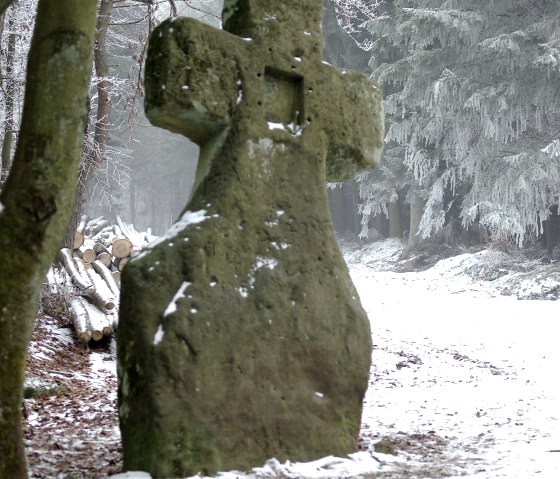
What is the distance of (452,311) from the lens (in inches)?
567

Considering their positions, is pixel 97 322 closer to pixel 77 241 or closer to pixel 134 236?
pixel 77 241

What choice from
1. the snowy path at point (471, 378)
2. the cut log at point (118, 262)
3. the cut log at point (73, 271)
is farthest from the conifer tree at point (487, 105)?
the cut log at point (73, 271)

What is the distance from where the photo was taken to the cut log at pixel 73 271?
11000 mm

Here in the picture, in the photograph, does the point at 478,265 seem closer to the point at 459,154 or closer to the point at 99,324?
the point at 459,154

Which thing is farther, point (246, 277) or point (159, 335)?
point (246, 277)

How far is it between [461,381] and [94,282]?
6.14 meters

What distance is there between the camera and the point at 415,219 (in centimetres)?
2575

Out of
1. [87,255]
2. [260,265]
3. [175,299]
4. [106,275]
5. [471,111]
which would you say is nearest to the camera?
[175,299]

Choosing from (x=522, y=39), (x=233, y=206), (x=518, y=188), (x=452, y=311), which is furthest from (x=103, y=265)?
(x=522, y=39)

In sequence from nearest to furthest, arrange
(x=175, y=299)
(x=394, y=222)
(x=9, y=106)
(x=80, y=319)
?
(x=175, y=299)
(x=80, y=319)
(x=9, y=106)
(x=394, y=222)

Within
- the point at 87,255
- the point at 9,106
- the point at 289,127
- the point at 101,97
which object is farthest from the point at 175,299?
the point at 87,255

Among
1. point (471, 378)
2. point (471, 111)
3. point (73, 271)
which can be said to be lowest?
point (471, 378)

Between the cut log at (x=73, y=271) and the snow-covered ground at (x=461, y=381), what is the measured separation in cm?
301

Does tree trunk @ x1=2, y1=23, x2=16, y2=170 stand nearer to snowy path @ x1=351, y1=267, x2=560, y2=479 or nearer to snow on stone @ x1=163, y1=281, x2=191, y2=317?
snowy path @ x1=351, y1=267, x2=560, y2=479
